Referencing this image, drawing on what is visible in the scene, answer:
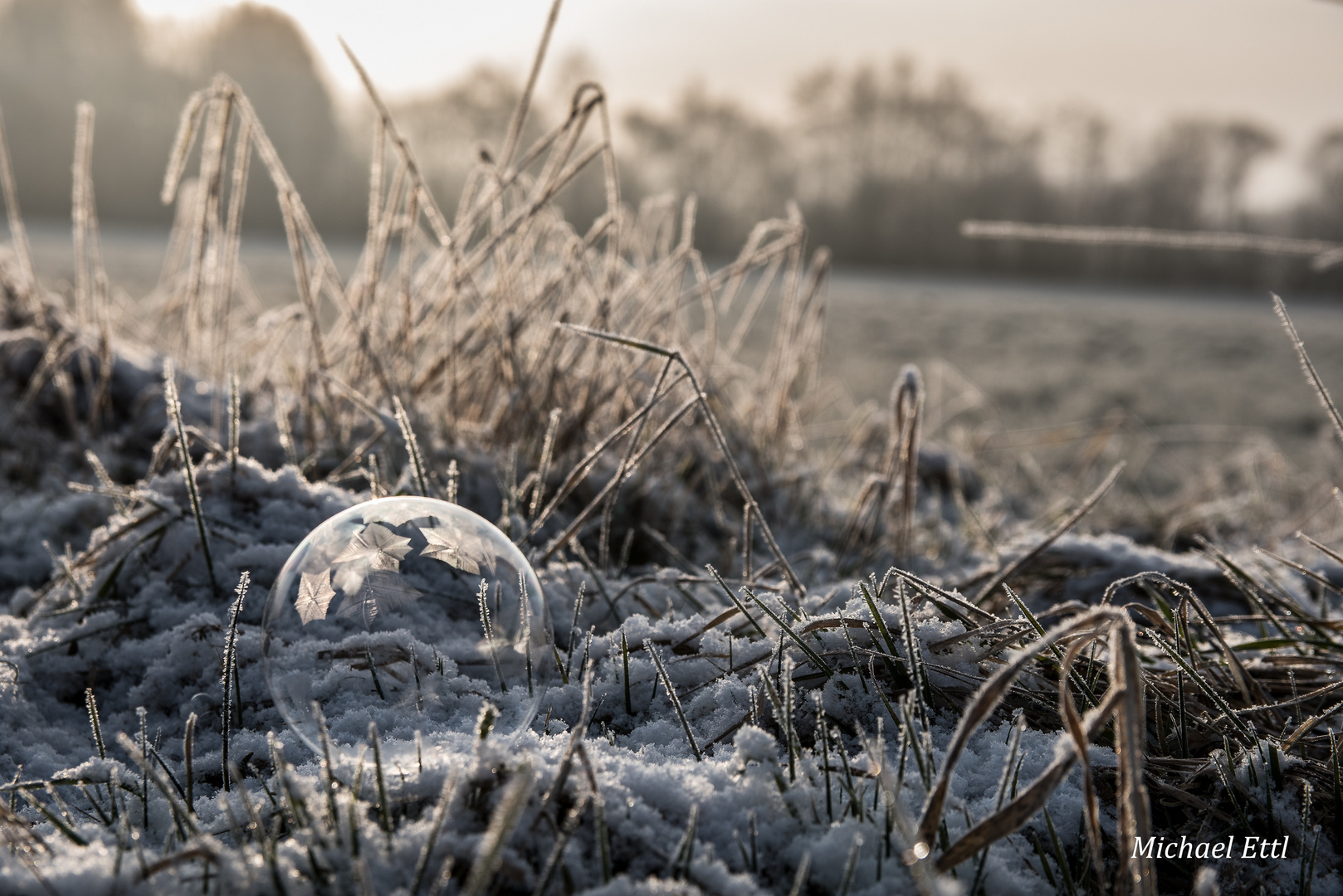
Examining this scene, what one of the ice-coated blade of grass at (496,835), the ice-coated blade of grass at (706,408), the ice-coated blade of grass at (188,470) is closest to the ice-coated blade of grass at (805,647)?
the ice-coated blade of grass at (706,408)

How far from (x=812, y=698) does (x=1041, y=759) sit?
12.0 inches

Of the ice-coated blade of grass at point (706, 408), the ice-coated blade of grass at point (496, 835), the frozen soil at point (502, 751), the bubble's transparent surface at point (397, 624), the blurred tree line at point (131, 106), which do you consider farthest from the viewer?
the blurred tree line at point (131, 106)

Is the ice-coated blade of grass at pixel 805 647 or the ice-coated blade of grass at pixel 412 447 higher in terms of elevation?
the ice-coated blade of grass at pixel 412 447

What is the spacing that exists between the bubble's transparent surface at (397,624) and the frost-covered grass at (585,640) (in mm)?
20

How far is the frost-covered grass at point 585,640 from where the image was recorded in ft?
3.16

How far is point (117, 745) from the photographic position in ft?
4.49

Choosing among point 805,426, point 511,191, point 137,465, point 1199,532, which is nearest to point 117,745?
point 137,465

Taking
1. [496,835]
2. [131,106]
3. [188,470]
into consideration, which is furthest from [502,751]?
[131,106]

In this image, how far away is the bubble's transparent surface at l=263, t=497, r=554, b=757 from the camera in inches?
49.1

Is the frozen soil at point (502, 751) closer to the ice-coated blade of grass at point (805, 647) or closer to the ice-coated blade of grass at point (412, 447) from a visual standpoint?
the ice-coated blade of grass at point (805, 647)

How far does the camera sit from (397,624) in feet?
4.35

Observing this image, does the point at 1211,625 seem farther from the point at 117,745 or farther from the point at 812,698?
the point at 117,745

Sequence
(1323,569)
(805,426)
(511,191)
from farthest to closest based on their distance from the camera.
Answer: (805,426)
(511,191)
(1323,569)

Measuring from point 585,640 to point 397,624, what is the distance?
0.97ft
